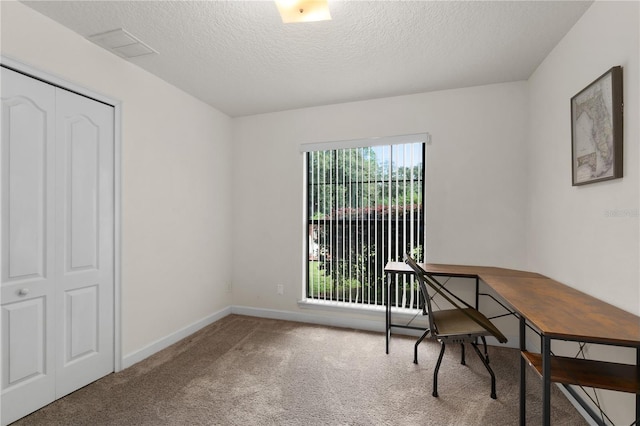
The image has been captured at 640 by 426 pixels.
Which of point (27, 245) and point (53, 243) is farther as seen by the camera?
point (53, 243)

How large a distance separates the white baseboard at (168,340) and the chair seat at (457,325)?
8.08ft

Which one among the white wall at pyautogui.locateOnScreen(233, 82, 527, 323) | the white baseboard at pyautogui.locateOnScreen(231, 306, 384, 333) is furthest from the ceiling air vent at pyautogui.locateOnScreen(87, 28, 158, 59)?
the white baseboard at pyautogui.locateOnScreen(231, 306, 384, 333)

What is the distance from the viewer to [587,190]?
6.15ft

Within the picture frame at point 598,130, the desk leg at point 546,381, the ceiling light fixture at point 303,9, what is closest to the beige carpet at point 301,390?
the desk leg at point 546,381

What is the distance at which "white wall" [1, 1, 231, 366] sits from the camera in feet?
6.57

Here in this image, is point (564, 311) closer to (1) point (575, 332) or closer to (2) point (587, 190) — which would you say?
(1) point (575, 332)

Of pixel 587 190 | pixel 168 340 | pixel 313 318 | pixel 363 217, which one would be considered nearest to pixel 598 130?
pixel 587 190

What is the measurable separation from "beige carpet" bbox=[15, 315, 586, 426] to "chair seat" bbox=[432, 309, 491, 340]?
1.45ft

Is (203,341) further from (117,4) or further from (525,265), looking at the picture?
(525,265)

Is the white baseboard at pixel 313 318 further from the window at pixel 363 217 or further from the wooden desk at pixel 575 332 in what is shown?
the wooden desk at pixel 575 332

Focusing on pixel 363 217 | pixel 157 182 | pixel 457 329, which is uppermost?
pixel 157 182

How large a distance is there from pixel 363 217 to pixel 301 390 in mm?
1894

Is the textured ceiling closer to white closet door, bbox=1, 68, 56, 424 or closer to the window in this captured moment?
white closet door, bbox=1, 68, 56, 424

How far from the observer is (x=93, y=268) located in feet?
7.40
